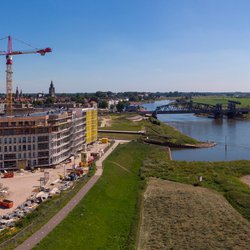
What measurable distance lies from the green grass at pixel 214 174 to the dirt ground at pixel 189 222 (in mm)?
1565

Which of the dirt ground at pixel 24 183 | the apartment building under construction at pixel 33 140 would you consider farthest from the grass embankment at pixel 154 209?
the apartment building under construction at pixel 33 140

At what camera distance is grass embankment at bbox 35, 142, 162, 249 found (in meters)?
26.4

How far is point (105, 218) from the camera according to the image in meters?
32.0

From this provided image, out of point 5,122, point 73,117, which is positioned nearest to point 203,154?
point 73,117

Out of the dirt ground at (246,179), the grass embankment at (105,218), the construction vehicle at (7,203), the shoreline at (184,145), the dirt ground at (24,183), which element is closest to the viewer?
the grass embankment at (105,218)

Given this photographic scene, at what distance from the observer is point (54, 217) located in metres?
29.0

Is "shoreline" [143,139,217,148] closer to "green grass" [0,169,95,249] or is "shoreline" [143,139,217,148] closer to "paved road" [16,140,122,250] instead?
"paved road" [16,140,122,250]

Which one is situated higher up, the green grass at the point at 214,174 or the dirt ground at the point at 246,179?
the green grass at the point at 214,174

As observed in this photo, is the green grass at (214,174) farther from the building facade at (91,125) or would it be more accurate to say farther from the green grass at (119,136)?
the green grass at (119,136)

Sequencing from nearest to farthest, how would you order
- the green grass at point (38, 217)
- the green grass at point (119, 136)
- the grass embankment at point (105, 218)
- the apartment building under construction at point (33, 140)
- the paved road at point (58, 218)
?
the paved road at point (58, 218), the green grass at point (38, 217), the grass embankment at point (105, 218), the apartment building under construction at point (33, 140), the green grass at point (119, 136)

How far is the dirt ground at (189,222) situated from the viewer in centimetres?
2769

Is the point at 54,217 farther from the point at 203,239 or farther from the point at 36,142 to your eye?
the point at 36,142

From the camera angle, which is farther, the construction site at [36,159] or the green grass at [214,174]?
the green grass at [214,174]

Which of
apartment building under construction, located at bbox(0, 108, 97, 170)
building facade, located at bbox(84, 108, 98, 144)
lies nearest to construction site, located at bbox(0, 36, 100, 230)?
apartment building under construction, located at bbox(0, 108, 97, 170)
